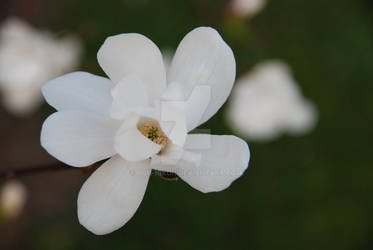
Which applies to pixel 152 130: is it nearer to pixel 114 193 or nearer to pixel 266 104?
pixel 114 193

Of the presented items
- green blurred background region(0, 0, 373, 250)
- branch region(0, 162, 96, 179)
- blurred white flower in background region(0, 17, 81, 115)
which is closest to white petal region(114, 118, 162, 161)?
branch region(0, 162, 96, 179)

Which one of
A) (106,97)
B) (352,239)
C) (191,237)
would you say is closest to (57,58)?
(106,97)

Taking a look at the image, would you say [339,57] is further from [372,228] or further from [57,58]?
[57,58]

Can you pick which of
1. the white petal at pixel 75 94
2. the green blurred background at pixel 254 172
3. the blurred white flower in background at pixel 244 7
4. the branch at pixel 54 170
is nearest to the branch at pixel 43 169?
Answer: the branch at pixel 54 170

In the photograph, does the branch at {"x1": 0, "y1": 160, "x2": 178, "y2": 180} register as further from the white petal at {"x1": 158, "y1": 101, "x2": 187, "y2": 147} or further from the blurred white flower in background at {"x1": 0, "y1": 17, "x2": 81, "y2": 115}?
the blurred white flower in background at {"x1": 0, "y1": 17, "x2": 81, "y2": 115}

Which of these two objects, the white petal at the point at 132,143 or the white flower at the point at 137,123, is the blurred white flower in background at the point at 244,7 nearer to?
the white flower at the point at 137,123

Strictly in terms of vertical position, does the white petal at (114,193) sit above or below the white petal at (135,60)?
below

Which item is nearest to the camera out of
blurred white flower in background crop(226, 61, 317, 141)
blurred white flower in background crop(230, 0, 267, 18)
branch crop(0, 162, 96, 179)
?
branch crop(0, 162, 96, 179)
